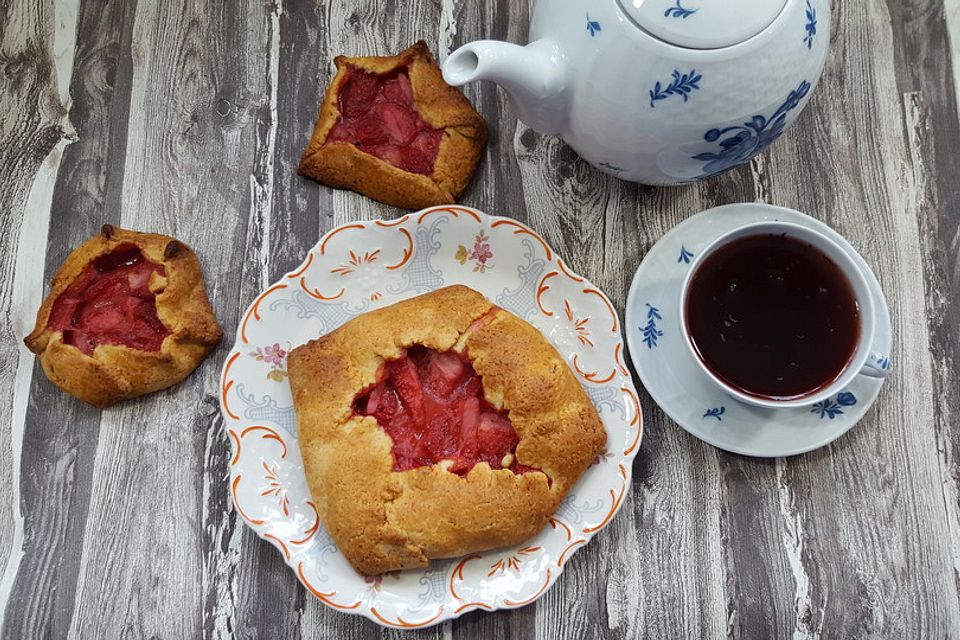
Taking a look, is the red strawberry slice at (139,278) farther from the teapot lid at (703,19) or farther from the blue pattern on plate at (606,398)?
the teapot lid at (703,19)

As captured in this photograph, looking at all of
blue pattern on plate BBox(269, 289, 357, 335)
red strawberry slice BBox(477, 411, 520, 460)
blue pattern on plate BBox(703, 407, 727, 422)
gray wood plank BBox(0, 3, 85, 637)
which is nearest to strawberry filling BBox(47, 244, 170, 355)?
gray wood plank BBox(0, 3, 85, 637)

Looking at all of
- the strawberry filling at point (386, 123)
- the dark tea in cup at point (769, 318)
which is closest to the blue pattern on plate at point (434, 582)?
the dark tea in cup at point (769, 318)

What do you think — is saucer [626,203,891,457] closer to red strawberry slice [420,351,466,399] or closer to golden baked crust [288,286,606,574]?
golden baked crust [288,286,606,574]

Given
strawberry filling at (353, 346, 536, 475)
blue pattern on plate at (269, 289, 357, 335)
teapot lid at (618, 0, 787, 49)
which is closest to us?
teapot lid at (618, 0, 787, 49)

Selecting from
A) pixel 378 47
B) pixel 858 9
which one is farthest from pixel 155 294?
pixel 858 9

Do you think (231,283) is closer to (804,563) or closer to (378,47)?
(378,47)

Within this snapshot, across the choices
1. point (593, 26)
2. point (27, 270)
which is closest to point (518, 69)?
point (593, 26)

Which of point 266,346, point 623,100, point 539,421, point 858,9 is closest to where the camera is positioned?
point 623,100
